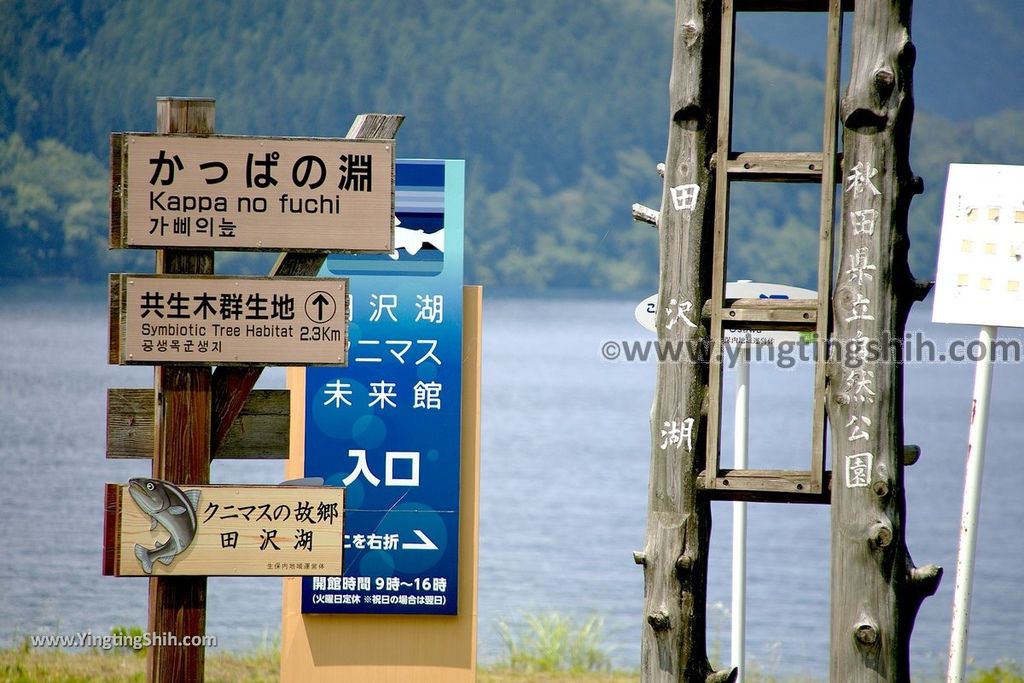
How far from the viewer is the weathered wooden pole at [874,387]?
13.4ft

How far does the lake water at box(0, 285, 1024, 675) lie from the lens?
1108 cm

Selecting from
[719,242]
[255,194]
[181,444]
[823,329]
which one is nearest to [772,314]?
[823,329]

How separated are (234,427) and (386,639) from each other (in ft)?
4.94

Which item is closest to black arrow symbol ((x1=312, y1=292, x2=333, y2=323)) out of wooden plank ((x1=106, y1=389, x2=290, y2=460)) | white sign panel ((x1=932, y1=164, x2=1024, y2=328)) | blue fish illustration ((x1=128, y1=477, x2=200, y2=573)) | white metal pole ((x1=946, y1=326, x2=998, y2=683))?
wooden plank ((x1=106, y1=389, x2=290, y2=460))

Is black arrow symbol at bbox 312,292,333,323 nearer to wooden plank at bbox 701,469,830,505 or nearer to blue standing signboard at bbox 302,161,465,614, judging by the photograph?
blue standing signboard at bbox 302,161,465,614

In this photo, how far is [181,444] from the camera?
4227mm

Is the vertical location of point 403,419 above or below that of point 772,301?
below

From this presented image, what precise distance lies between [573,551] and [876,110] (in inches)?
510

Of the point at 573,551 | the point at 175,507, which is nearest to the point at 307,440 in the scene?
the point at 175,507

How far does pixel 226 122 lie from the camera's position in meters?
55.4

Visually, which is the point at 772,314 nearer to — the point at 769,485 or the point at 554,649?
the point at 769,485

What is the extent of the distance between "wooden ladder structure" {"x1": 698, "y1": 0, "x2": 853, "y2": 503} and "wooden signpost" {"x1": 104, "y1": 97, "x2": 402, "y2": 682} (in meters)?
1.12

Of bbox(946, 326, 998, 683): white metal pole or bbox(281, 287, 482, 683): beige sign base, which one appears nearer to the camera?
bbox(946, 326, 998, 683): white metal pole

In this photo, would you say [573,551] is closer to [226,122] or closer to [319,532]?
[319,532]
